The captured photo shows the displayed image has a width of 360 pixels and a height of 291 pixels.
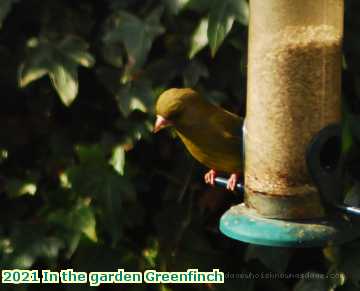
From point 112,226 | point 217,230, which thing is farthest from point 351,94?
point 112,226

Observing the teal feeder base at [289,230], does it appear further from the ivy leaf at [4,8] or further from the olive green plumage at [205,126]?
the ivy leaf at [4,8]

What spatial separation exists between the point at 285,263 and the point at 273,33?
71 cm

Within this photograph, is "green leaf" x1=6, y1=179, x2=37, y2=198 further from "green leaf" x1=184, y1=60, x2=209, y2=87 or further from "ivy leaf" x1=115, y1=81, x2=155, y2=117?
"green leaf" x1=184, y1=60, x2=209, y2=87

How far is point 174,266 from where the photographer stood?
2588mm

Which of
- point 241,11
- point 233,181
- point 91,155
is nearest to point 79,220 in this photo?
point 91,155

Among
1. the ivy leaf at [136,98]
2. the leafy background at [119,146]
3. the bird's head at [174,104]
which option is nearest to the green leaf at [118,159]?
the leafy background at [119,146]

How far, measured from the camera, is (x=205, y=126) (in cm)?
229

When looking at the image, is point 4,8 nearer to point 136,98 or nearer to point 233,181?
point 136,98

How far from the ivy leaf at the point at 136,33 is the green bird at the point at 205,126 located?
6.1 inches

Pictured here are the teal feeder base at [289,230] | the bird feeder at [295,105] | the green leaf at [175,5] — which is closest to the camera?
the teal feeder base at [289,230]

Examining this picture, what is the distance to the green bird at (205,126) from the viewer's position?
2270 mm

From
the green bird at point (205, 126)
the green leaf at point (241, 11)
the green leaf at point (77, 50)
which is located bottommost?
the green bird at point (205, 126)

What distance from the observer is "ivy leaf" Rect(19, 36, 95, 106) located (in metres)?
2.38

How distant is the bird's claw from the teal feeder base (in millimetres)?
162
